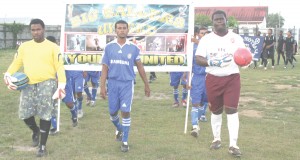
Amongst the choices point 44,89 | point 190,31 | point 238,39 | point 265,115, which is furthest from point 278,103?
point 44,89

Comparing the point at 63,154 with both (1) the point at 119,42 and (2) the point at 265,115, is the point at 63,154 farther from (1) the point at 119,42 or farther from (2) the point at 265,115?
(2) the point at 265,115

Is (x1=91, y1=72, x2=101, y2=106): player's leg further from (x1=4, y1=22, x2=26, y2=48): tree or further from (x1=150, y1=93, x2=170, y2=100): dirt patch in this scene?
(x1=4, y1=22, x2=26, y2=48): tree

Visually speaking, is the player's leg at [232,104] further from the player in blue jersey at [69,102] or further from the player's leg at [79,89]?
the player's leg at [79,89]

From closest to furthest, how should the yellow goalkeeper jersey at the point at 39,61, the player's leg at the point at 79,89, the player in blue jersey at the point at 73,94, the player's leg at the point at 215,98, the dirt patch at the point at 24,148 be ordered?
the yellow goalkeeper jersey at the point at 39,61
the player's leg at the point at 215,98
the dirt patch at the point at 24,148
the player in blue jersey at the point at 73,94
the player's leg at the point at 79,89

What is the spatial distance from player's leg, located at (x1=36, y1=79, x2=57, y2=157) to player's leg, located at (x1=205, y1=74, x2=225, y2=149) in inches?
94.3

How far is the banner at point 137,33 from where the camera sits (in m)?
8.02

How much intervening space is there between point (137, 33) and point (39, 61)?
2.43m

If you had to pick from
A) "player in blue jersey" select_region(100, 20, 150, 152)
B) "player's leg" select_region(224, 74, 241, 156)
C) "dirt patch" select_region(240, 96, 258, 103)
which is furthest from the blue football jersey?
"dirt patch" select_region(240, 96, 258, 103)

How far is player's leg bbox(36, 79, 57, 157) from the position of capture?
6.29m

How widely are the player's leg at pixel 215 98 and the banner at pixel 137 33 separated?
4.84 ft

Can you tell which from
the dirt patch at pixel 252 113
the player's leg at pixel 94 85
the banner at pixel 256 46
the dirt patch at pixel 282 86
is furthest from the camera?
the banner at pixel 256 46

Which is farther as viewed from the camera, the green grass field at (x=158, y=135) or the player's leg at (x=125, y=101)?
the player's leg at (x=125, y=101)

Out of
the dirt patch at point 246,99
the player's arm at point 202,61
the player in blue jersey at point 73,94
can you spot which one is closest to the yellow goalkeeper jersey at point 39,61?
the player in blue jersey at point 73,94

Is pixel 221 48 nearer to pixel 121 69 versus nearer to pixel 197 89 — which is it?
pixel 121 69
